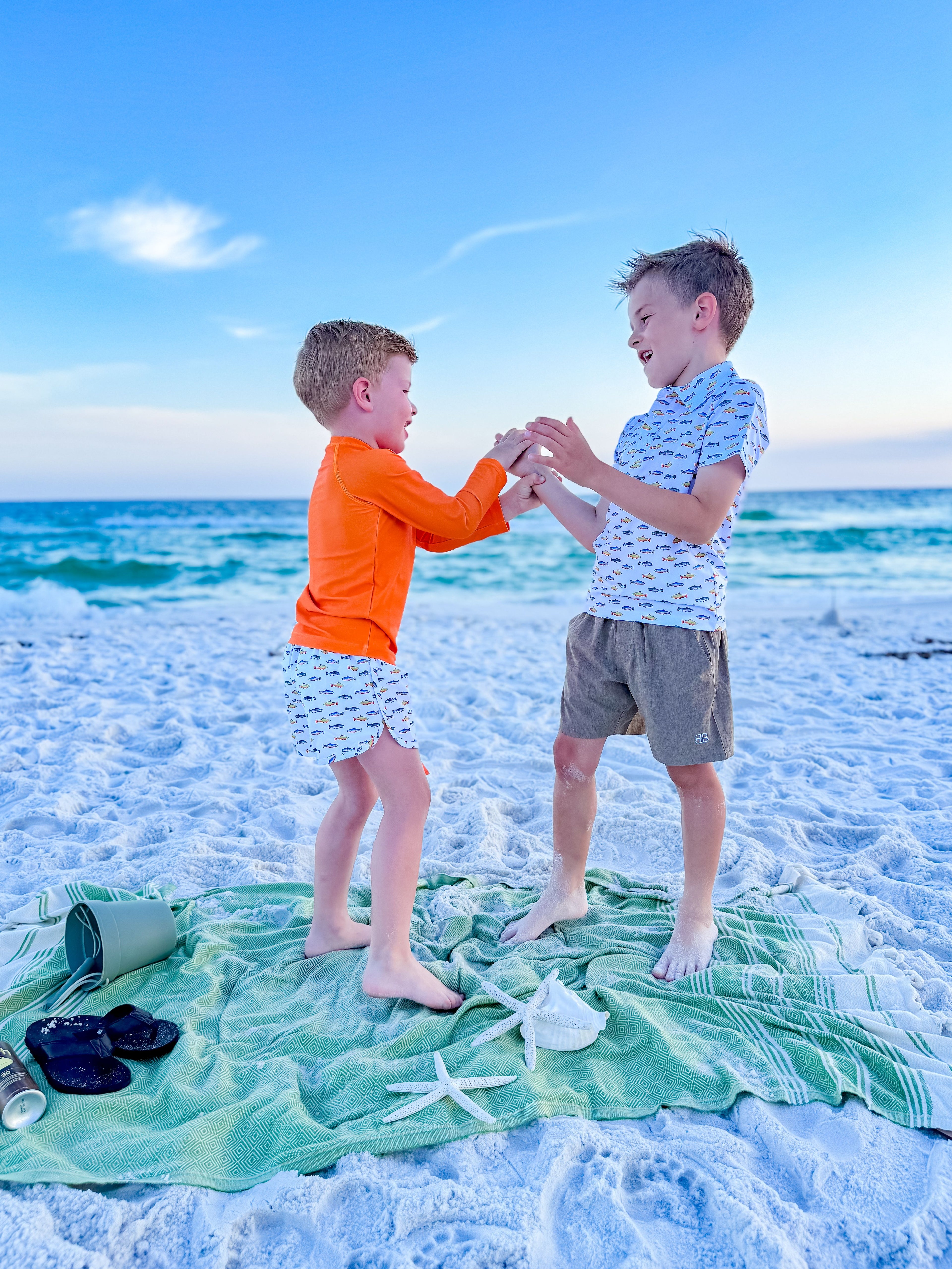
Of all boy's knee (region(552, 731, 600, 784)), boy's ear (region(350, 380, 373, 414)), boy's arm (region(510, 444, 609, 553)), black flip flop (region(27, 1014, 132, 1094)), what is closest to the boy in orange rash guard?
boy's ear (region(350, 380, 373, 414))

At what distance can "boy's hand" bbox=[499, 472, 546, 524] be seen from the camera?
2.52 m

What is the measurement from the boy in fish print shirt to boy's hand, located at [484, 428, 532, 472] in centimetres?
9

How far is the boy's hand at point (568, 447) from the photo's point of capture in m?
2.21

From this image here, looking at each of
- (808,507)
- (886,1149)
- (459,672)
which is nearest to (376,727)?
(886,1149)

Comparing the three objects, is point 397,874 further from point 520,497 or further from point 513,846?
point 513,846

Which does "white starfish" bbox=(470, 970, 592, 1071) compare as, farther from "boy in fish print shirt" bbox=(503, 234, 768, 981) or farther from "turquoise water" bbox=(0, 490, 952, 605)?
"turquoise water" bbox=(0, 490, 952, 605)

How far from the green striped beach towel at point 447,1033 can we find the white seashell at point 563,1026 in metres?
0.03

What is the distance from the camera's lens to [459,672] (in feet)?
21.4

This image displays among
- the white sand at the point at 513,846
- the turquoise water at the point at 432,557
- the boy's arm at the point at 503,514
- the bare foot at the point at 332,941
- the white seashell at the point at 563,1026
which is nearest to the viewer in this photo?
the white sand at the point at 513,846

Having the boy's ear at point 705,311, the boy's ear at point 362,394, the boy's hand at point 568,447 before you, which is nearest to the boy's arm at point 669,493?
the boy's hand at point 568,447

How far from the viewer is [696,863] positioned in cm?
240

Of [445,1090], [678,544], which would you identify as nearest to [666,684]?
[678,544]

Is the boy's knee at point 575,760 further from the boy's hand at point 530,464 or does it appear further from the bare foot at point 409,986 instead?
the boy's hand at point 530,464

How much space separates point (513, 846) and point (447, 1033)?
1.41m
